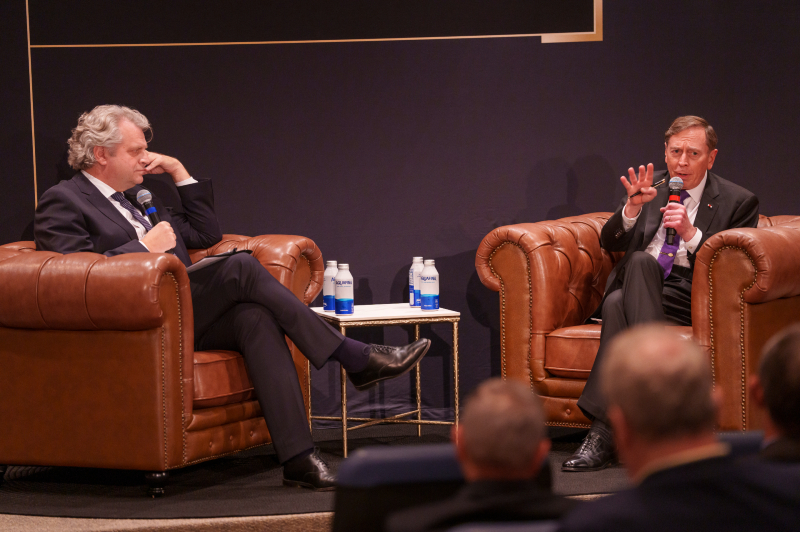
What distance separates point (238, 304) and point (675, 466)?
208 cm

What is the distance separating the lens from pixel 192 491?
260 centimetres

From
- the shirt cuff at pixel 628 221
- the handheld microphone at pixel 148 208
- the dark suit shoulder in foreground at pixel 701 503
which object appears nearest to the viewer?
the dark suit shoulder in foreground at pixel 701 503

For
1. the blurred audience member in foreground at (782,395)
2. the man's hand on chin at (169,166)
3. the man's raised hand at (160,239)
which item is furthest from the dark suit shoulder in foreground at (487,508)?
the man's hand on chin at (169,166)

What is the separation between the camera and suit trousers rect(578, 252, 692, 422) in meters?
2.72

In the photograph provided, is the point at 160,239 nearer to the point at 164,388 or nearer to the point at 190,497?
the point at 164,388

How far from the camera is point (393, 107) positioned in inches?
148

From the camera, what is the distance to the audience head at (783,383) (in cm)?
105

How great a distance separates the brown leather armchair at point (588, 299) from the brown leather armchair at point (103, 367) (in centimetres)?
126

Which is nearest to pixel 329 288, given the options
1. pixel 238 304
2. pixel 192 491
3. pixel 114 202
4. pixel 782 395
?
pixel 238 304

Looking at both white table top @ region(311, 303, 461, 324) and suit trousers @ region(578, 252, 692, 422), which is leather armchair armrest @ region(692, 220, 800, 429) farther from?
white table top @ region(311, 303, 461, 324)

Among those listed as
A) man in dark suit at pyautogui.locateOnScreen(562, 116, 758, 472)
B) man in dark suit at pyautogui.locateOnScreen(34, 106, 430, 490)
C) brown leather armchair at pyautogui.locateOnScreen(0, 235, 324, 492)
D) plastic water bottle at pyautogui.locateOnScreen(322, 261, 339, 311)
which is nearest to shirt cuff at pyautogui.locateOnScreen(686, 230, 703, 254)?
man in dark suit at pyautogui.locateOnScreen(562, 116, 758, 472)

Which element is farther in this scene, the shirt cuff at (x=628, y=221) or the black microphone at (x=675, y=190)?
the shirt cuff at (x=628, y=221)

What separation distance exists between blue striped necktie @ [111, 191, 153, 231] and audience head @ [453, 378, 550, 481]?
2484mm

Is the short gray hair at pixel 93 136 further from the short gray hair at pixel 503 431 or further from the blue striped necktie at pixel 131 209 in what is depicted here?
the short gray hair at pixel 503 431
